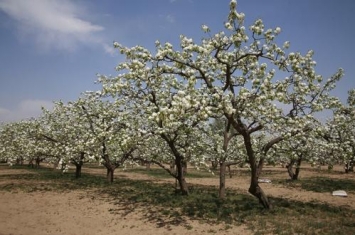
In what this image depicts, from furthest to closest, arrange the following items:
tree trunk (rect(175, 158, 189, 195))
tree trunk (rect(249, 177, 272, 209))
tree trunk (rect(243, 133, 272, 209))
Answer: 1. tree trunk (rect(175, 158, 189, 195))
2. tree trunk (rect(249, 177, 272, 209))
3. tree trunk (rect(243, 133, 272, 209))

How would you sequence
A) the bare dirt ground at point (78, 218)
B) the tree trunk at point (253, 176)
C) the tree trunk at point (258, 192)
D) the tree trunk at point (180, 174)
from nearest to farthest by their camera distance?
1. the bare dirt ground at point (78, 218)
2. the tree trunk at point (253, 176)
3. the tree trunk at point (258, 192)
4. the tree trunk at point (180, 174)

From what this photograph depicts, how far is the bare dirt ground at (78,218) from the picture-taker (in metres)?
17.4

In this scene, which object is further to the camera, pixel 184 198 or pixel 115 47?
pixel 184 198

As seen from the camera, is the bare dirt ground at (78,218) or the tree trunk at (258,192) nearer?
the bare dirt ground at (78,218)

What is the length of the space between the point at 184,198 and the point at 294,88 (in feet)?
45.0

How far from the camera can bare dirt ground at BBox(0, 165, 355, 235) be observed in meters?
17.4

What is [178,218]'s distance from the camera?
63.7 ft

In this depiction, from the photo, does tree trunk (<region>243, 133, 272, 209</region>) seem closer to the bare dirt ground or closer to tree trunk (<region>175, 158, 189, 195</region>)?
the bare dirt ground

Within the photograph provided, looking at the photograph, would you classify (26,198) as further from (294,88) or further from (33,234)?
(294,88)

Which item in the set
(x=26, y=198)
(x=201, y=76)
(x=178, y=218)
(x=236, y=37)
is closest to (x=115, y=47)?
(x=201, y=76)

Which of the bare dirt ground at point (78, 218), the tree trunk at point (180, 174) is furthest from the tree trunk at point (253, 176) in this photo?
the tree trunk at point (180, 174)

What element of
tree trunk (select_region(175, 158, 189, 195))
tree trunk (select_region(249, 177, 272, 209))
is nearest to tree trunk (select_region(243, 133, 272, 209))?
tree trunk (select_region(249, 177, 272, 209))

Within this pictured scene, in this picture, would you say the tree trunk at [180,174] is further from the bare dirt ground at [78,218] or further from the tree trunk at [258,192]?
the tree trunk at [258,192]

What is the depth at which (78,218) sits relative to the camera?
20391mm
